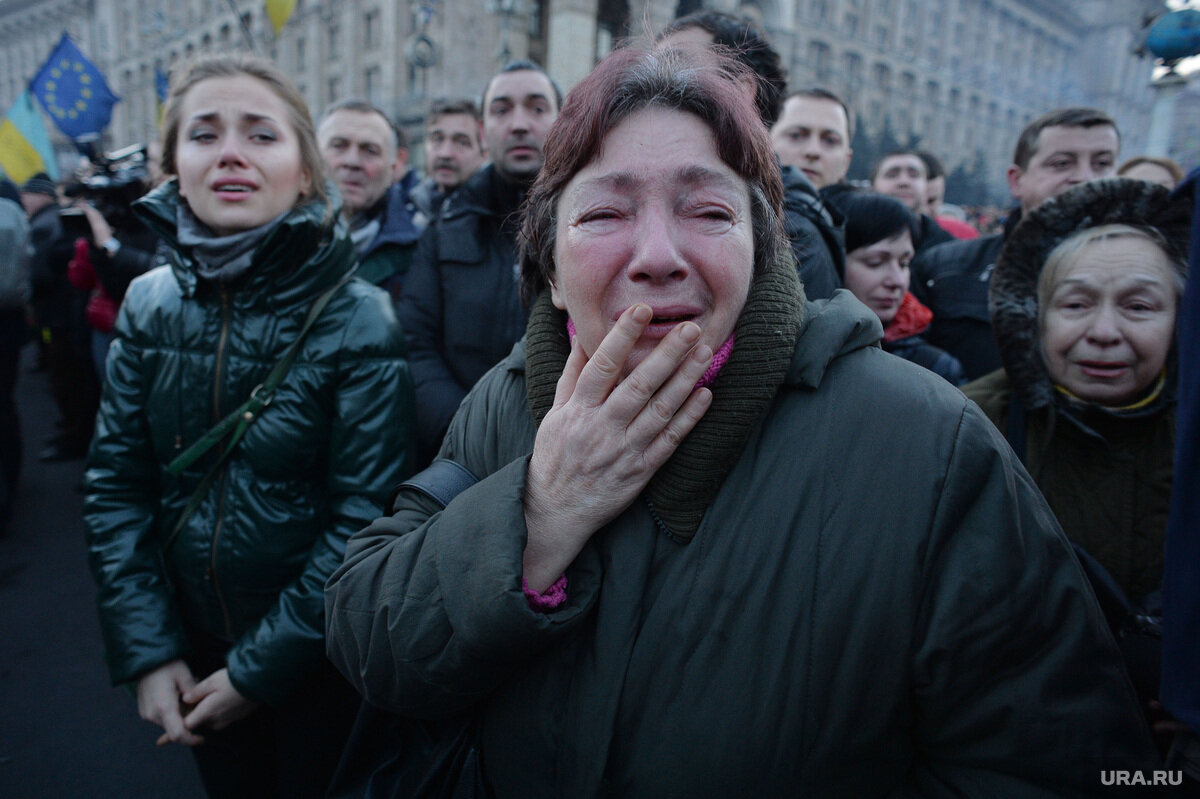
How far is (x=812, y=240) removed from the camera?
6.68 feet

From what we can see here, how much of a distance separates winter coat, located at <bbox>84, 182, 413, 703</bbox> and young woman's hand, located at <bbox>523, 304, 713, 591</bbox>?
0.92m

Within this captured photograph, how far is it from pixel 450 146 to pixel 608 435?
13.9ft

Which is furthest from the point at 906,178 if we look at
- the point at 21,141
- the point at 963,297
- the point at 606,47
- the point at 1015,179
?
the point at 606,47

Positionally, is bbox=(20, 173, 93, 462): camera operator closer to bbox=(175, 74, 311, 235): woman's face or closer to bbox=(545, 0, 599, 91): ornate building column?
bbox=(175, 74, 311, 235): woman's face

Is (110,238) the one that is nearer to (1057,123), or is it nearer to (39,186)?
(39,186)

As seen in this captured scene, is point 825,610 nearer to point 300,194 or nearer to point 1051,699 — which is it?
point 1051,699

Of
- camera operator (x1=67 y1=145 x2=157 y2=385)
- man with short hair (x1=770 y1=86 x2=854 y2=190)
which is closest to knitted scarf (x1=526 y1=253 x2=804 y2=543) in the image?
man with short hair (x1=770 y1=86 x2=854 y2=190)

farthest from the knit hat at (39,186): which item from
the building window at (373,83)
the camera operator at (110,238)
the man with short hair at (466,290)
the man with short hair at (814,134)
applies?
the building window at (373,83)

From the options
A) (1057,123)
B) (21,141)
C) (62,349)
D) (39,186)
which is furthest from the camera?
(21,141)

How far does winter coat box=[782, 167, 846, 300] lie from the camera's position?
1988 millimetres

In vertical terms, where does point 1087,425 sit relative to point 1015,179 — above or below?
below

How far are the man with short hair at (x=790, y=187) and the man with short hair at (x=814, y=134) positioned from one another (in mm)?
876

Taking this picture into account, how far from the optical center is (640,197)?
4.00 ft

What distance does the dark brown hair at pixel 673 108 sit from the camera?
4.07 ft
